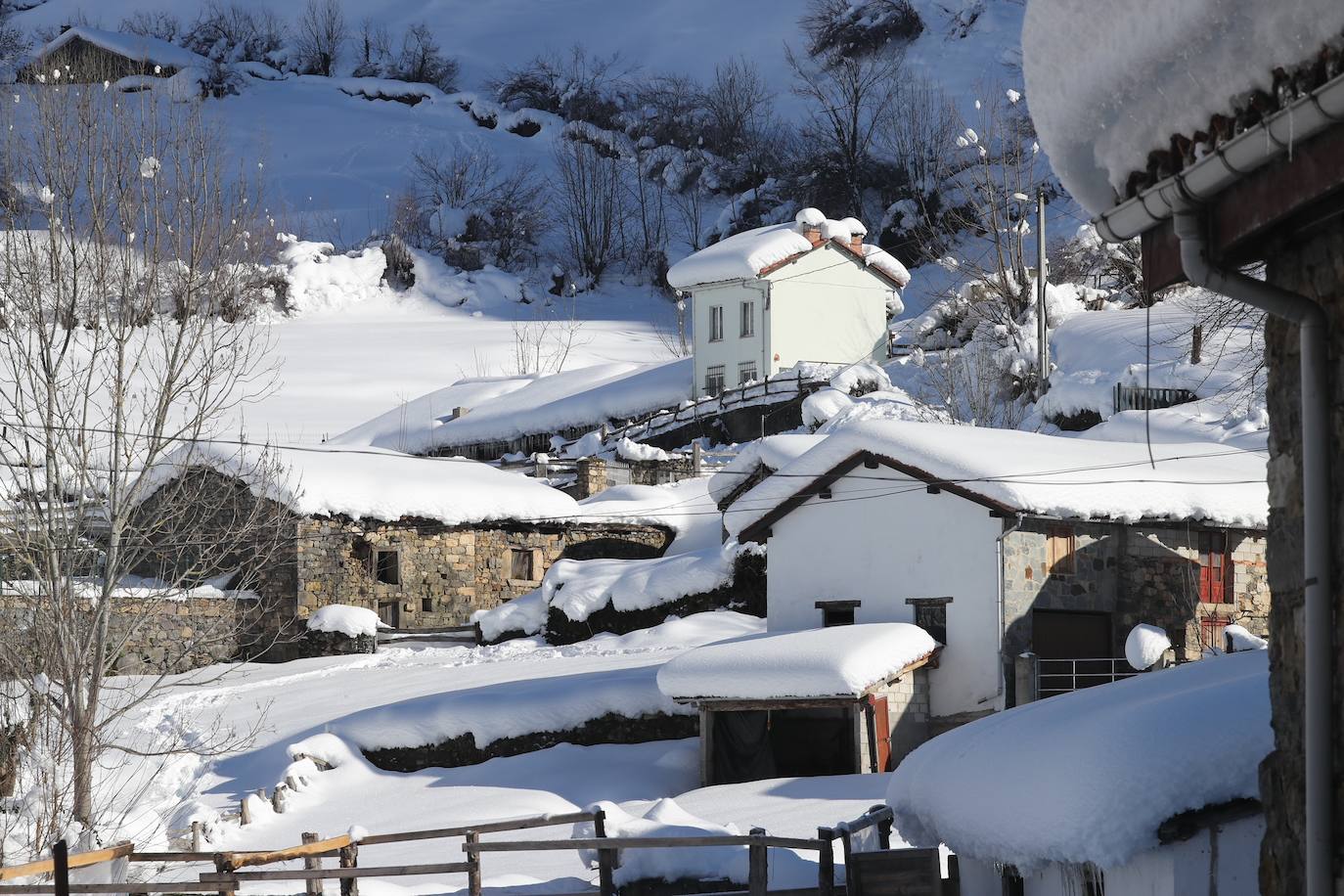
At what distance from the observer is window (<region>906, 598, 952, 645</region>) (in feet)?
72.1

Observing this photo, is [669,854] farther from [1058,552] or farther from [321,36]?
[321,36]

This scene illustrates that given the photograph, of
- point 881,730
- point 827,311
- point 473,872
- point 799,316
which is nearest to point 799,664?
point 881,730

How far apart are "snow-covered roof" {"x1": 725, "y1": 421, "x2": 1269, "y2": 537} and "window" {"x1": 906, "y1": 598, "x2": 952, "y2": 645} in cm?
176

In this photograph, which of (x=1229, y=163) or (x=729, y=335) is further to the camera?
(x=729, y=335)

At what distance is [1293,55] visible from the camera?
4000 millimetres

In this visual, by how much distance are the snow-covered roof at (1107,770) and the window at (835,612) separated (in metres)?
14.7

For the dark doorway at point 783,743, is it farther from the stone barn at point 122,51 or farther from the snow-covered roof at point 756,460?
the stone barn at point 122,51

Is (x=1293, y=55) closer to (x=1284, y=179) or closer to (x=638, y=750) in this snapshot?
(x=1284, y=179)

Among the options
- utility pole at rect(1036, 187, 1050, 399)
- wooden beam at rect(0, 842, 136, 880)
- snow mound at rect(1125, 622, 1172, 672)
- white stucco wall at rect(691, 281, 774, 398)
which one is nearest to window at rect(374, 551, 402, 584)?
utility pole at rect(1036, 187, 1050, 399)

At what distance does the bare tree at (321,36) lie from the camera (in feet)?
333

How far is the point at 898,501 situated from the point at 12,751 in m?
12.5

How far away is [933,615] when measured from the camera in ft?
72.8

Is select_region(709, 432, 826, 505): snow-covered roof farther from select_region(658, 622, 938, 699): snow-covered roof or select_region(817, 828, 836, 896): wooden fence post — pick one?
select_region(817, 828, 836, 896): wooden fence post

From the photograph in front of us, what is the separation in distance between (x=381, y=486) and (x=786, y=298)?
16.6 meters
